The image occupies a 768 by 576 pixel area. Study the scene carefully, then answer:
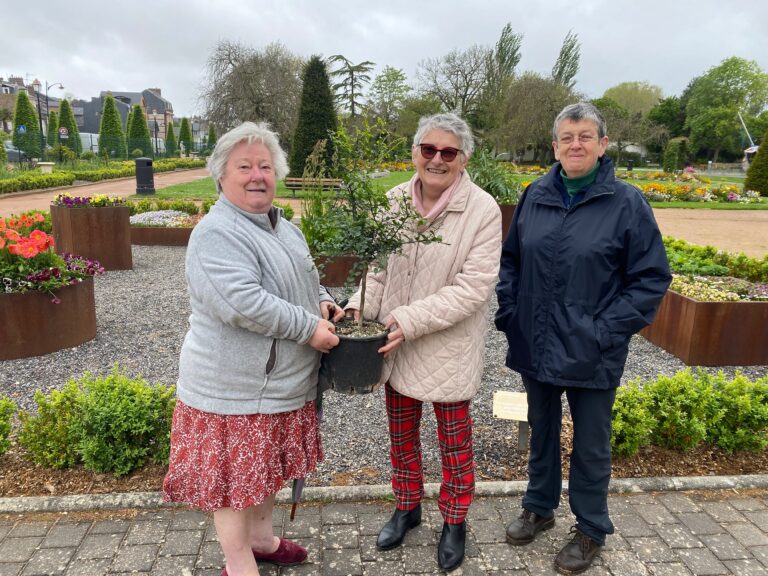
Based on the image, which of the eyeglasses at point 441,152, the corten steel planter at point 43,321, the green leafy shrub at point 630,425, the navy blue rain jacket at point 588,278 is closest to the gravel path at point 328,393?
the corten steel planter at point 43,321

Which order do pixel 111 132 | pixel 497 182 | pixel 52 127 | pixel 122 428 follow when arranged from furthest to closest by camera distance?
pixel 52 127 < pixel 111 132 < pixel 497 182 < pixel 122 428

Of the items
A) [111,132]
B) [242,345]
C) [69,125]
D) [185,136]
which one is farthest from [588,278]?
[185,136]

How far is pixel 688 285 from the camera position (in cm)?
553

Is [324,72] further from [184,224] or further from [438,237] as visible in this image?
[438,237]

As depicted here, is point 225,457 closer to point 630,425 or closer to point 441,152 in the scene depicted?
point 441,152

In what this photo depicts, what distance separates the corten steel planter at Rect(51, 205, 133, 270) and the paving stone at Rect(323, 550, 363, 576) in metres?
6.87

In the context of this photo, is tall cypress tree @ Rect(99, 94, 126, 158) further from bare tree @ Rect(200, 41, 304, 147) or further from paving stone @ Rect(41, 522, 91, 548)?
paving stone @ Rect(41, 522, 91, 548)

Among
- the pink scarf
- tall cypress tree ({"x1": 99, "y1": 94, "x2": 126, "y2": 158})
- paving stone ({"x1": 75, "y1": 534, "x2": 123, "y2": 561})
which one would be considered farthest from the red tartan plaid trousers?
tall cypress tree ({"x1": 99, "y1": 94, "x2": 126, "y2": 158})

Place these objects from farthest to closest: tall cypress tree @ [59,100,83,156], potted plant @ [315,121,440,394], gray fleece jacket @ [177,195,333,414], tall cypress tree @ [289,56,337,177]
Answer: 1. tall cypress tree @ [59,100,83,156]
2. tall cypress tree @ [289,56,337,177]
3. potted plant @ [315,121,440,394]
4. gray fleece jacket @ [177,195,333,414]

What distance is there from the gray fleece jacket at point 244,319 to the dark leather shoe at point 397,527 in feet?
2.97

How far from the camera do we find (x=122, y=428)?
2.95 meters

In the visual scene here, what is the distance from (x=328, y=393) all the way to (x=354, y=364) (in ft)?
7.70

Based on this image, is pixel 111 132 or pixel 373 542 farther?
pixel 111 132

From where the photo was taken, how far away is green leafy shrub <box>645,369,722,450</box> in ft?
10.7
